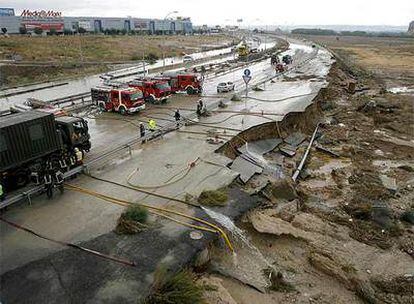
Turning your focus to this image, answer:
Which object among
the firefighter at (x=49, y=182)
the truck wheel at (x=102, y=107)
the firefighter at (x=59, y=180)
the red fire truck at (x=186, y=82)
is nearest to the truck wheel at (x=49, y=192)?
the firefighter at (x=49, y=182)

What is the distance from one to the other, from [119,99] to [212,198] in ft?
60.4

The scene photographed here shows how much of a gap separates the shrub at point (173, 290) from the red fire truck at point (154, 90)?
26150 mm

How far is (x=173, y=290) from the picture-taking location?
1102cm

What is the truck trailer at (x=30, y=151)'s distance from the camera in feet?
55.1

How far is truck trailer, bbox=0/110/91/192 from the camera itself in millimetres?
16781

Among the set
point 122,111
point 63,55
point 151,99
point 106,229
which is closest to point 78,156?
point 106,229

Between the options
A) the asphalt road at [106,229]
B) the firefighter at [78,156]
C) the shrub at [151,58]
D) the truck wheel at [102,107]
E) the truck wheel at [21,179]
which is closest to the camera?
the asphalt road at [106,229]

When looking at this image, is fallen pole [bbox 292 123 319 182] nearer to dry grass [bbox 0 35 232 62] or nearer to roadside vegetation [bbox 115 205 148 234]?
roadside vegetation [bbox 115 205 148 234]

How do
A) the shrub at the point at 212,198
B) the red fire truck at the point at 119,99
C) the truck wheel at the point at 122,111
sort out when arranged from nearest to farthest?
the shrub at the point at 212,198 < the red fire truck at the point at 119,99 < the truck wheel at the point at 122,111

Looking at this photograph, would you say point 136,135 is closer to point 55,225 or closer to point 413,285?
point 55,225

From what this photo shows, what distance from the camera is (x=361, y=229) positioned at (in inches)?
713

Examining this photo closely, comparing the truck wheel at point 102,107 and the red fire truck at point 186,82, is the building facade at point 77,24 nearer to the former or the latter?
the red fire truck at point 186,82

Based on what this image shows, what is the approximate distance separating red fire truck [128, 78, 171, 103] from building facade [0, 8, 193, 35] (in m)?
81.4

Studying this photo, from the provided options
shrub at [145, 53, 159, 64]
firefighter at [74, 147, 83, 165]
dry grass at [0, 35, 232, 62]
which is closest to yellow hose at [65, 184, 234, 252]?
firefighter at [74, 147, 83, 165]
